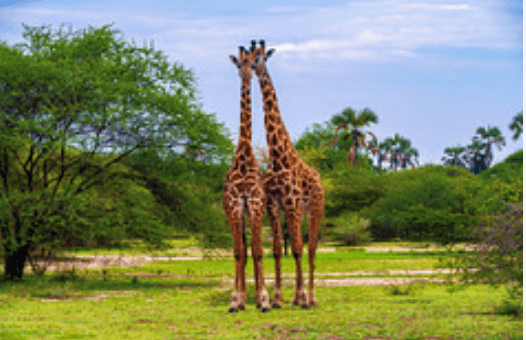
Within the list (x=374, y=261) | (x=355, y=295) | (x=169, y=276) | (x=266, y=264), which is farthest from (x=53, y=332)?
(x=374, y=261)

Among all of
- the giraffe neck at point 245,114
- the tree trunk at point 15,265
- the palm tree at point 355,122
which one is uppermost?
the palm tree at point 355,122

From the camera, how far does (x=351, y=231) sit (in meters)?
47.6

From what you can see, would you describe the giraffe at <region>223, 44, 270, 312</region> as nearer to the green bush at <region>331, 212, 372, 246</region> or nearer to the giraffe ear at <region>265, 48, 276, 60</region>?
the giraffe ear at <region>265, 48, 276, 60</region>

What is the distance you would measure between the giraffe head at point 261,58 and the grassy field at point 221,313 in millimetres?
4728

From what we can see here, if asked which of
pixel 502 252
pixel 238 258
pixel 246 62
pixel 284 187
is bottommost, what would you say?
pixel 238 258

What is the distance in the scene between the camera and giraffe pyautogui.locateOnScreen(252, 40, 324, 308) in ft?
47.6

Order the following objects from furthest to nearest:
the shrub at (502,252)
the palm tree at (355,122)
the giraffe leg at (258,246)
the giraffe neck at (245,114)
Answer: the palm tree at (355,122) < the giraffe neck at (245,114) < the giraffe leg at (258,246) < the shrub at (502,252)

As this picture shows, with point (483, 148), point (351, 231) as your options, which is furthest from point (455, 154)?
point (351, 231)

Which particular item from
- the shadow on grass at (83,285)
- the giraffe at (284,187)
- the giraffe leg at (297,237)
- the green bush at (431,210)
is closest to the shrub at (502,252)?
the giraffe leg at (297,237)

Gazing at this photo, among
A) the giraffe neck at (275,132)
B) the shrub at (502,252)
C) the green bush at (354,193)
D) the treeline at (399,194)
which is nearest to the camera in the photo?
the shrub at (502,252)

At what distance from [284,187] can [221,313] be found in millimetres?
2646

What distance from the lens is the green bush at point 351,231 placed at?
156 ft

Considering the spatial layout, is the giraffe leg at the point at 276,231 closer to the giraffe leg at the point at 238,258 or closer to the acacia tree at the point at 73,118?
the giraffe leg at the point at 238,258

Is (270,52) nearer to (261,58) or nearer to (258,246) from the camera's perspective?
(261,58)
